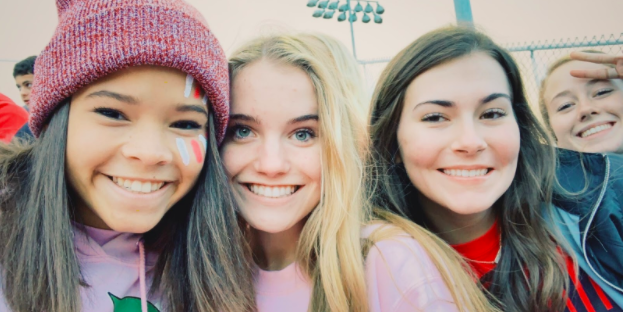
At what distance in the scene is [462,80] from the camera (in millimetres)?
1501

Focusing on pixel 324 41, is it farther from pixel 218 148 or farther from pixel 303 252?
pixel 303 252

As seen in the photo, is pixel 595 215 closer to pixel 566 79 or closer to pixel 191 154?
pixel 566 79

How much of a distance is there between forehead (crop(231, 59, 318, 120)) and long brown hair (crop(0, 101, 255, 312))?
0.18 metres

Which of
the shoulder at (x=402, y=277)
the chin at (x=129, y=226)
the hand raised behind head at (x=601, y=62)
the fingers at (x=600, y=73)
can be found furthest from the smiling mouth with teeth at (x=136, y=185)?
the fingers at (x=600, y=73)

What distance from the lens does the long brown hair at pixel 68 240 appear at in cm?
112

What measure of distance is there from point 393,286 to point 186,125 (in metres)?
0.93

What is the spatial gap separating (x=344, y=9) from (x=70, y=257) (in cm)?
835

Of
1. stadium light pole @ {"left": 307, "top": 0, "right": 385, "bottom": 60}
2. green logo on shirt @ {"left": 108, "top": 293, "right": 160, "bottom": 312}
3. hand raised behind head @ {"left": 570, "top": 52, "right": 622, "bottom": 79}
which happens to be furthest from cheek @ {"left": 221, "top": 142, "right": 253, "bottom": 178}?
stadium light pole @ {"left": 307, "top": 0, "right": 385, "bottom": 60}

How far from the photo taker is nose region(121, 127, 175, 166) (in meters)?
1.11

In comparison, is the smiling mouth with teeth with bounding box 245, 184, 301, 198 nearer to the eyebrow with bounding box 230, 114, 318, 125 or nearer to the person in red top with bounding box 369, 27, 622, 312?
the eyebrow with bounding box 230, 114, 318, 125

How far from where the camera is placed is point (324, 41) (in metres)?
1.66

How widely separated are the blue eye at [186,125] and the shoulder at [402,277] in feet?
2.62

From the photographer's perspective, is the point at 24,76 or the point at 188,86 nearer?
the point at 188,86

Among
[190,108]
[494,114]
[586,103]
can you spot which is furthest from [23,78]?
[586,103]
